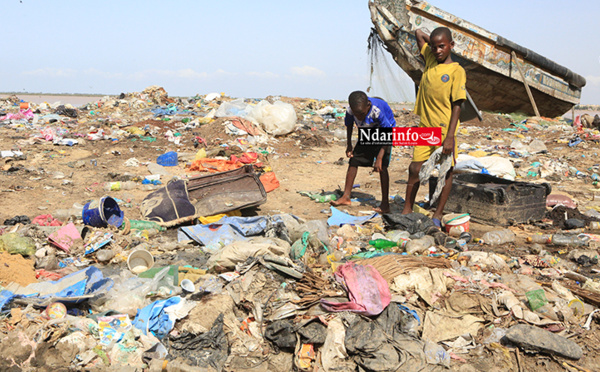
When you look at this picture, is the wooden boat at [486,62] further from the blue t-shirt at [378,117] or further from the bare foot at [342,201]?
the bare foot at [342,201]

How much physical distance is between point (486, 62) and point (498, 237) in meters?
7.49

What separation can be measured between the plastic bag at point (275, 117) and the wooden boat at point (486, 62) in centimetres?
254

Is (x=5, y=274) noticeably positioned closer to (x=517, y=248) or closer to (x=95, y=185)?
(x=95, y=185)

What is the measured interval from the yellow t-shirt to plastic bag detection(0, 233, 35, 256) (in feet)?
11.4

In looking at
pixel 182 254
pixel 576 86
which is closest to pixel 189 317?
pixel 182 254

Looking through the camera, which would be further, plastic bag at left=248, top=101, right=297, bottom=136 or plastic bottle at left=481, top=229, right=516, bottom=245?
plastic bag at left=248, top=101, right=297, bottom=136

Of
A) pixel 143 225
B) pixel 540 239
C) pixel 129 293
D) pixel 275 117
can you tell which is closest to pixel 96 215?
pixel 143 225

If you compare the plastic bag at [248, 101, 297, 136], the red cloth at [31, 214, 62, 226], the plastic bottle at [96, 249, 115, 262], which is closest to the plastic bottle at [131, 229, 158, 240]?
the plastic bottle at [96, 249, 115, 262]

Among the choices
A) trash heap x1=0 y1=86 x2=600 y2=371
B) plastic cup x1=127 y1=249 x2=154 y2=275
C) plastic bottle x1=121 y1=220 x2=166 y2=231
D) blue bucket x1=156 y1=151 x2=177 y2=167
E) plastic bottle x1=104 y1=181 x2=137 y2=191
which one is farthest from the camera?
blue bucket x1=156 y1=151 x2=177 y2=167

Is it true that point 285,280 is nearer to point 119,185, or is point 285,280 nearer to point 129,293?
point 129,293

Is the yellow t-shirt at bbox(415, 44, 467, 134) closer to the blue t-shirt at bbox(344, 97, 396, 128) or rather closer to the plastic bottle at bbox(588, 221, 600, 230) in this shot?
the blue t-shirt at bbox(344, 97, 396, 128)

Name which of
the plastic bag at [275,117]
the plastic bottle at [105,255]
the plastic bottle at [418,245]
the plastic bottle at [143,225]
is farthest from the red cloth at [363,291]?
the plastic bag at [275,117]

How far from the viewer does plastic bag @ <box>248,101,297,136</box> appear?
365 inches

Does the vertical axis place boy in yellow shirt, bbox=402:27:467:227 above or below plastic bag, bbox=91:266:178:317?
above
